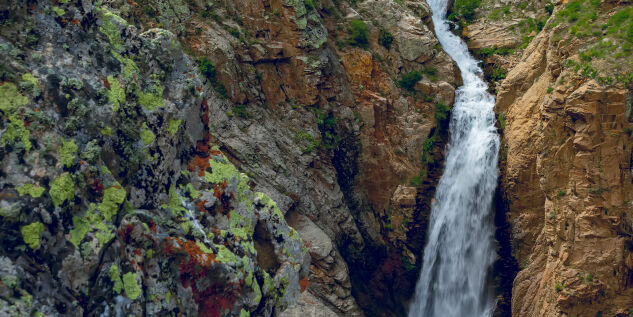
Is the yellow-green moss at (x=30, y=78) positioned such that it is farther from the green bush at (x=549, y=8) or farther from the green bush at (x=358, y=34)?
the green bush at (x=549, y=8)

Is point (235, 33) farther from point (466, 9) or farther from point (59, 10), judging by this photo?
point (466, 9)

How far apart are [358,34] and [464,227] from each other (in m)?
10.1

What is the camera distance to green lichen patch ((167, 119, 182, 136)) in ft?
20.1

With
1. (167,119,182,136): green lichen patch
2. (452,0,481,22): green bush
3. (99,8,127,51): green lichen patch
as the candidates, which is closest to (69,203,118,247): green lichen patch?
(167,119,182,136): green lichen patch

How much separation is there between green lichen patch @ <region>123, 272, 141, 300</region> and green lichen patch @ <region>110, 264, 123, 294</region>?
0.18ft

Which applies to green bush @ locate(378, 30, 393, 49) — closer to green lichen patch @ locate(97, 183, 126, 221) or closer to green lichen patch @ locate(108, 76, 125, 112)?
→ green lichen patch @ locate(108, 76, 125, 112)

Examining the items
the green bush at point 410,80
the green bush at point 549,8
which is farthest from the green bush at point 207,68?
the green bush at point 549,8

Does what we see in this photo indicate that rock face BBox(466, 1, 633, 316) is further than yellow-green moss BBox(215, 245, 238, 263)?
Yes

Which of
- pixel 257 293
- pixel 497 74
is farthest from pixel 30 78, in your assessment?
pixel 497 74

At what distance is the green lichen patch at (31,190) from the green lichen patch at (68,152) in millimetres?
392

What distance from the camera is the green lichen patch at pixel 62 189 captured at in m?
4.43

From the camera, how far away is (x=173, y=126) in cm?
620

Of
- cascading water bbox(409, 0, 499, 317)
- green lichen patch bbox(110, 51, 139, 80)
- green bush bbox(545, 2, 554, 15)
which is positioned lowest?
cascading water bbox(409, 0, 499, 317)

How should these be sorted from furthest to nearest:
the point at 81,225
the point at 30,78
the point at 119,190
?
the point at 119,190, the point at 30,78, the point at 81,225
